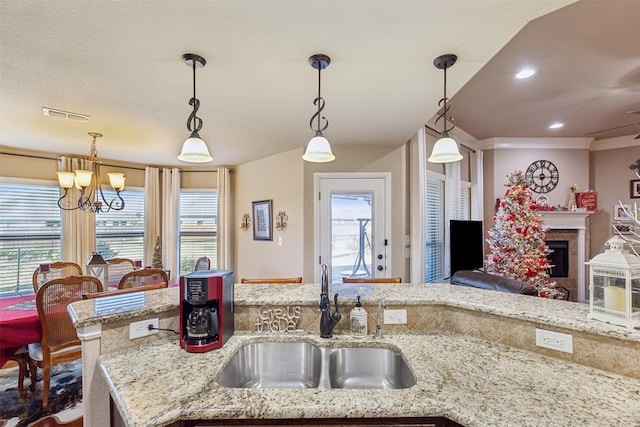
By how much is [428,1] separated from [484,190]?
4.95m

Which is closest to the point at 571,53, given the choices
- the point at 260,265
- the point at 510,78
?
the point at 510,78

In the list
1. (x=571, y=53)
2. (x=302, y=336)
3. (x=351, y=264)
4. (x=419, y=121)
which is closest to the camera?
(x=302, y=336)

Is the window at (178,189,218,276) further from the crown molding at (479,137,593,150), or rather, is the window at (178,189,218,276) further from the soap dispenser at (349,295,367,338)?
the crown molding at (479,137,593,150)

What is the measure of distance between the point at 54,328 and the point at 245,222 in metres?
2.91

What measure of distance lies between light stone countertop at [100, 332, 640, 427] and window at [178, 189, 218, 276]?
13.8 feet

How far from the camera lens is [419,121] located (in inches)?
115

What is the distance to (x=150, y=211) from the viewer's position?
16.7ft

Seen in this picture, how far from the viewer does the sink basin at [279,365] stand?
152cm

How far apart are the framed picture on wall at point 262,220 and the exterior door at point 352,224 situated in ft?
3.21

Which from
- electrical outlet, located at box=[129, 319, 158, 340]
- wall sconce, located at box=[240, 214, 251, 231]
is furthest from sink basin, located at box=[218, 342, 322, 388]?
wall sconce, located at box=[240, 214, 251, 231]

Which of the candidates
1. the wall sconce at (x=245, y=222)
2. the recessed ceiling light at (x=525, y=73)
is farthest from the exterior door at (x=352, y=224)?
the recessed ceiling light at (x=525, y=73)

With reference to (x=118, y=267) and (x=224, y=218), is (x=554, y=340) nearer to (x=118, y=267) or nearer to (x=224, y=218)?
(x=118, y=267)

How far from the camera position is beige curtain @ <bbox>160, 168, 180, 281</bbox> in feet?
16.9

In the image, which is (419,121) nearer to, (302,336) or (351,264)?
(351,264)
